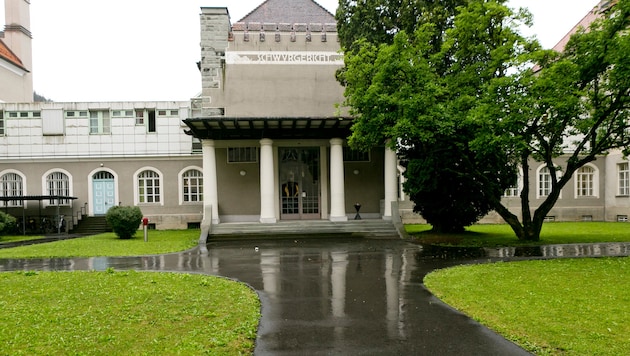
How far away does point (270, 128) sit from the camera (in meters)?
21.4

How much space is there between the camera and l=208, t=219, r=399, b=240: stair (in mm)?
19078

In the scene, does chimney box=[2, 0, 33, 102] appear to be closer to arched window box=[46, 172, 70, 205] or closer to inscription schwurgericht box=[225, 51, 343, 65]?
arched window box=[46, 172, 70, 205]

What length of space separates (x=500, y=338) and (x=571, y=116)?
11.3m

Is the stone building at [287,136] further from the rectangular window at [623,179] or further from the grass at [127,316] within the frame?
the rectangular window at [623,179]

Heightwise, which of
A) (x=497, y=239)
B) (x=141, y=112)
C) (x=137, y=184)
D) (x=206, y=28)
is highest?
(x=206, y=28)

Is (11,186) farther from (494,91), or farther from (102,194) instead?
(494,91)

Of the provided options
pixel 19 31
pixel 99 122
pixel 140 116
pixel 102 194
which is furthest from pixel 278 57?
pixel 19 31

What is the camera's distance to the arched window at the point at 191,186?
87.4 feet

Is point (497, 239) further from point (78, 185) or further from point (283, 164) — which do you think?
point (78, 185)

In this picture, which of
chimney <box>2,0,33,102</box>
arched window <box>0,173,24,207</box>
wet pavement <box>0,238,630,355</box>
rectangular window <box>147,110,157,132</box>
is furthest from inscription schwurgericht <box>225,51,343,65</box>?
chimney <box>2,0,33,102</box>

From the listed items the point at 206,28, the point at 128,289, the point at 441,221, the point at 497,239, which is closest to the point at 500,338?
the point at 128,289

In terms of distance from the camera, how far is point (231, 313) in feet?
22.0

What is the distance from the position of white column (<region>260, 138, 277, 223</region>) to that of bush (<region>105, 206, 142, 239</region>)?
564cm

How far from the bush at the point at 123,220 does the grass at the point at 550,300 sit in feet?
46.8
